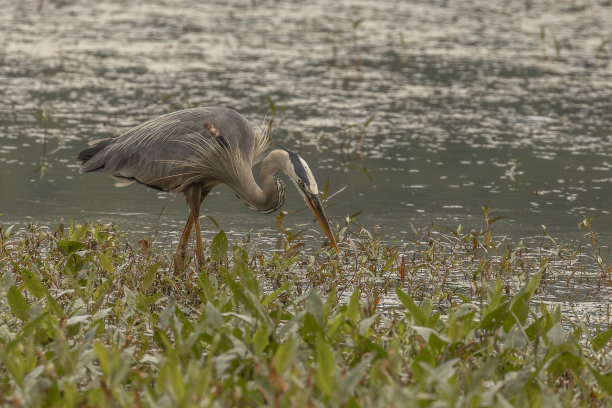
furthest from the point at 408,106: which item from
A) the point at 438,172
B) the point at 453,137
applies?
the point at 438,172

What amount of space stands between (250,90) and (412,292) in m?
5.54

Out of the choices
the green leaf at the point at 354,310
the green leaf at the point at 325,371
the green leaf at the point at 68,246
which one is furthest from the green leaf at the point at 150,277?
the green leaf at the point at 325,371

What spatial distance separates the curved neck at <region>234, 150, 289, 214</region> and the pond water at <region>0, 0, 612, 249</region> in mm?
860

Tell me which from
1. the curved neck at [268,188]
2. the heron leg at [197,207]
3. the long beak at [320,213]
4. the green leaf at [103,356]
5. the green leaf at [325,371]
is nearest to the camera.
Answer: the green leaf at [325,371]

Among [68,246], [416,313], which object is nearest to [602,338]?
[416,313]

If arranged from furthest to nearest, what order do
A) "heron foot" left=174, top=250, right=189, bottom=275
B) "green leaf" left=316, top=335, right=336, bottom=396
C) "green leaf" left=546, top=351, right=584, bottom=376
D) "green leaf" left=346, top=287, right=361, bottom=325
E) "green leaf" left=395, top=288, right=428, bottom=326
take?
"heron foot" left=174, top=250, right=189, bottom=275, "green leaf" left=395, top=288, right=428, bottom=326, "green leaf" left=346, top=287, right=361, bottom=325, "green leaf" left=546, top=351, right=584, bottom=376, "green leaf" left=316, top=335, right=336, bottom=396

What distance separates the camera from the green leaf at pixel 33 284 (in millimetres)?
4520

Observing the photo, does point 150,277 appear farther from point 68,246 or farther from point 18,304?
point 18,304

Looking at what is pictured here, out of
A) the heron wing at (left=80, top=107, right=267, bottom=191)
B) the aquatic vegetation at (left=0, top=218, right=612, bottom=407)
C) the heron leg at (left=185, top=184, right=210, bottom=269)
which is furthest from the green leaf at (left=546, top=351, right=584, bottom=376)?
the heron wing at (left=80, top=107, right=267, bottom=191)

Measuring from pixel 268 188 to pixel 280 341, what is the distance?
7.18 feet

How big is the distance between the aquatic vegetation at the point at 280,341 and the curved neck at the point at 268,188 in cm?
35

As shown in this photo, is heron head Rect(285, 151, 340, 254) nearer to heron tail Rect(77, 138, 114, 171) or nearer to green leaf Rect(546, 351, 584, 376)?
heron tail Rect(77, 138, 114, 171)

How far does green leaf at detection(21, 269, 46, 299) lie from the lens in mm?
4520

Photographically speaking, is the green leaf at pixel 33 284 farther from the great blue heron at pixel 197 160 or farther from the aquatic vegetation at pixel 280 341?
the great blue heron at pixel 197 160
